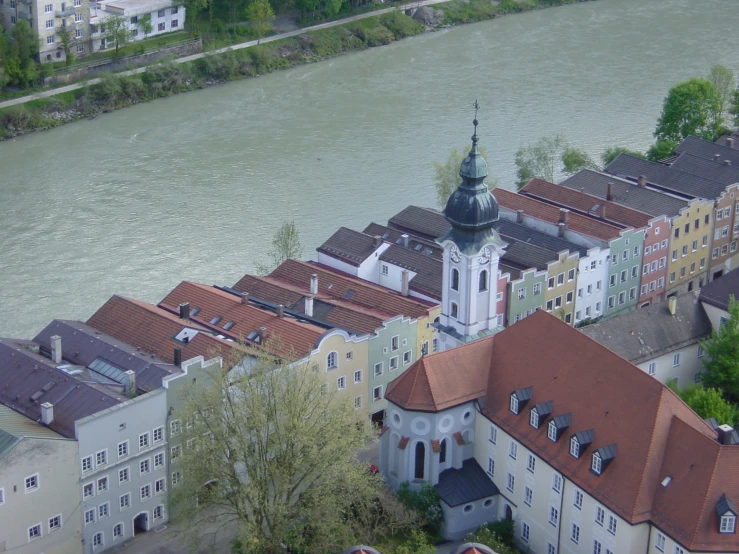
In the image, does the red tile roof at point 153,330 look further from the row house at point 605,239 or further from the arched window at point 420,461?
the row house at point 605,239

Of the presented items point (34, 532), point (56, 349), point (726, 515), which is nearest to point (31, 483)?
point (34, 532)

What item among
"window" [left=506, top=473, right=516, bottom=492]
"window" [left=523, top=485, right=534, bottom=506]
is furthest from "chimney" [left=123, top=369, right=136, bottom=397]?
A: "window" [left=523, top=485, right=534, bottom=506]

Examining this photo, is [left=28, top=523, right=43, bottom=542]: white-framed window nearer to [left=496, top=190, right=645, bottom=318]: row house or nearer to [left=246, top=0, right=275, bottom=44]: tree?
[left=496, top=190, right=645, bottom=318]: row house

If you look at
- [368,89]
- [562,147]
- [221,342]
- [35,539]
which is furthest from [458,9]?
[35,539]

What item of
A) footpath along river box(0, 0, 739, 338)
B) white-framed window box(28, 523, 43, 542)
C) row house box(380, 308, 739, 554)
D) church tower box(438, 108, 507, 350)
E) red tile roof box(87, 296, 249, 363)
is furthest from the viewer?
footpath along river box(0, 0, 739, 338)

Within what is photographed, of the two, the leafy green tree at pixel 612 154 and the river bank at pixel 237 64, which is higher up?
the leafy green tree at pixel 612 154

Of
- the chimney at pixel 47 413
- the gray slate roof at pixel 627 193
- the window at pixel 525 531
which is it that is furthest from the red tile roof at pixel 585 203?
the chimney at pixel 47 413

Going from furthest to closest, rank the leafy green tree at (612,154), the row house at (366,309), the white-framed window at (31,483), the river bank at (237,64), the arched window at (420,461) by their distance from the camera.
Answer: the river bank at (237,64) < the leafy green tree at (612,154) < the row house at (366,309) < the arched window at (420,461) < the white-framed window at (31,483)

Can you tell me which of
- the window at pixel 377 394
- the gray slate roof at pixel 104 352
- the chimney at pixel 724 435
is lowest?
the window at pixel 377 394
